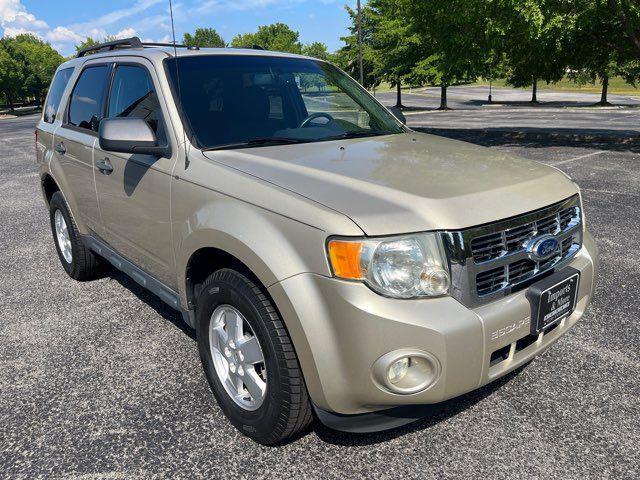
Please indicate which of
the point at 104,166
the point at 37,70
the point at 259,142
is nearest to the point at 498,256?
the point at 259,142

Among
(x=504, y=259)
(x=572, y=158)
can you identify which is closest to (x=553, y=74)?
(x=572, y=158)

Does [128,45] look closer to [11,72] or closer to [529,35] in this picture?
[529,35]

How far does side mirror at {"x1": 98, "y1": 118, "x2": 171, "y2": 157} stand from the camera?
2.78 metres

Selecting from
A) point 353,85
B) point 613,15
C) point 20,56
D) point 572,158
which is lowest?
point 572,158

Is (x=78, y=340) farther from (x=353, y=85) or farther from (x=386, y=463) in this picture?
(x=353, y=85)

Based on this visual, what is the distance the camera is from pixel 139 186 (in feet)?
10.2

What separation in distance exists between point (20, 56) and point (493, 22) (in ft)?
225

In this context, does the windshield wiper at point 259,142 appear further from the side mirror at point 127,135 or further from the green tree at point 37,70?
the green tree at point 37,70

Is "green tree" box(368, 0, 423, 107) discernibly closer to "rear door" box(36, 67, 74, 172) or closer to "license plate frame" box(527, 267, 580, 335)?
"rear door" box(36, 67, 74, 172)

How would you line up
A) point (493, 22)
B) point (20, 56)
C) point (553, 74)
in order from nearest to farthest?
point (493, 22), point (553, 74), point (20, 56)

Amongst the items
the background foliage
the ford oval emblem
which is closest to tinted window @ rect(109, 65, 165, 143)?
the ford oval emblem

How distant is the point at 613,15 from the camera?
1191cm

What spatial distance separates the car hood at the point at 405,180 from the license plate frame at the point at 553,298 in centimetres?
34

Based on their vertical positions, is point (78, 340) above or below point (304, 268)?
below
